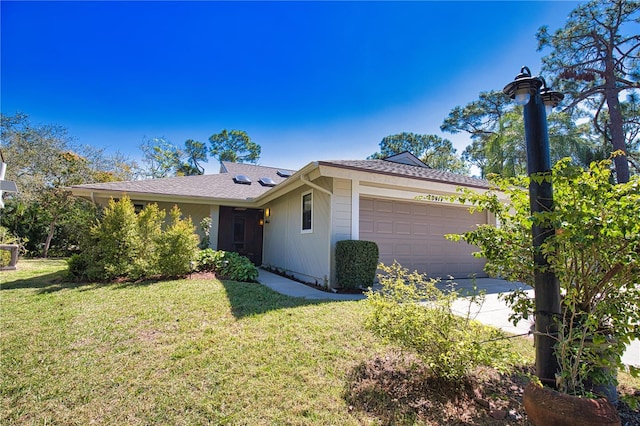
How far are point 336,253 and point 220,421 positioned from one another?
4588 millimetres

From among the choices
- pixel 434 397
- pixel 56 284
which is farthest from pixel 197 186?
pixel 434 397

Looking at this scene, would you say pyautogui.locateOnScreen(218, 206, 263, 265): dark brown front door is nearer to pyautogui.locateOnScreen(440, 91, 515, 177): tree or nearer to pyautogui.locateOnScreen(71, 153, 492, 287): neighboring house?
pyautogui.locateOnScreen(71, 153, 492, 287): neighboring house

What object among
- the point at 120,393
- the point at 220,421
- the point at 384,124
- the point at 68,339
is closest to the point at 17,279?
the point at 68,339

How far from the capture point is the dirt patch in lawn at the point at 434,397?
2.12m

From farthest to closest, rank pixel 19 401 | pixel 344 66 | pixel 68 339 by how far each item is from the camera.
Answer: pixel 344 66
pixel 68 339
pixel 19 401

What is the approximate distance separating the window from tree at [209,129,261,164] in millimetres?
26128

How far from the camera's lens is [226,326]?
12.7 feet

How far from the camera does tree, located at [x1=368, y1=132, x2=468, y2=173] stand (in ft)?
96.1

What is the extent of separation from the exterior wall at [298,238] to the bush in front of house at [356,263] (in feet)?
1.46

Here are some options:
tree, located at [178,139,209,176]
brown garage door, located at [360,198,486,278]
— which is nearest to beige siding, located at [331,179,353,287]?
brown garage door, located at [360,198,486,278]

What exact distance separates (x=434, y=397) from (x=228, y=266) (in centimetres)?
686

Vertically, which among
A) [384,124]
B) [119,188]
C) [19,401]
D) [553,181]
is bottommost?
[19,401]

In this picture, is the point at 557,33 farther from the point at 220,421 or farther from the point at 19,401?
the point at 19,401

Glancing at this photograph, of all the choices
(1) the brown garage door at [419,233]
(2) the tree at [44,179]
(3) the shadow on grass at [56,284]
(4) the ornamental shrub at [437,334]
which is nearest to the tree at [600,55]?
(1) the brown garage door at [419,233]
